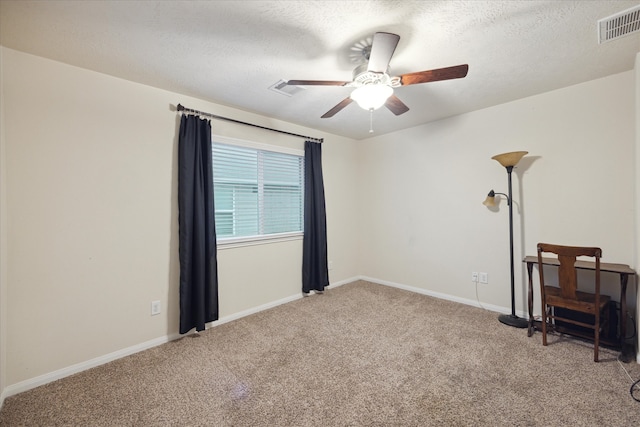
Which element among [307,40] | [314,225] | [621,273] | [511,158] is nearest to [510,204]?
[511,158]

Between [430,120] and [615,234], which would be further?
[430,120]

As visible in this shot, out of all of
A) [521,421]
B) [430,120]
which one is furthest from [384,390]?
[430,120]

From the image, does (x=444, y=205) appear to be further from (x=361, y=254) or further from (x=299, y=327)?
(x=299, y=327)

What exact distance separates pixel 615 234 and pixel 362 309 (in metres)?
2.52

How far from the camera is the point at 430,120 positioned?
141 inches

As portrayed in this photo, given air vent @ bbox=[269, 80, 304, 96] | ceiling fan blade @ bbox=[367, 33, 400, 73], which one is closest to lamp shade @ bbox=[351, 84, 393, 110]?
ceiling fan blade @ bbox=[367, 33, 400, 73]

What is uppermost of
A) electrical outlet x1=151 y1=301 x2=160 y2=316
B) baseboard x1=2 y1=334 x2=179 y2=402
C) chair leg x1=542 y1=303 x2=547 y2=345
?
electrical outlet x1=151 y1=301 x2=160 y2=316

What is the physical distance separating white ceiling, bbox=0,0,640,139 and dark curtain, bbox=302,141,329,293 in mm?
1200

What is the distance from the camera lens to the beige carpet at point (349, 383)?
1.62m

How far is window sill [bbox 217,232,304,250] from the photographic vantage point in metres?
2.99

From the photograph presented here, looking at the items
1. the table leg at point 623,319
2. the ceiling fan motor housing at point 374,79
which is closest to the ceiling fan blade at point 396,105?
the ceiling fan motor housing at point 374,79

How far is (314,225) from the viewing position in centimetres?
381

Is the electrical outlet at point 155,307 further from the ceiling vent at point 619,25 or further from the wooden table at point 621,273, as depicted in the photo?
the ceiling vent at point 619,25

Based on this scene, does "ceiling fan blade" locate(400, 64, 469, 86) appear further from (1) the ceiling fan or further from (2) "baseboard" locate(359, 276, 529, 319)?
(2) "baseboard" locate(359, 276, 529, 319)
